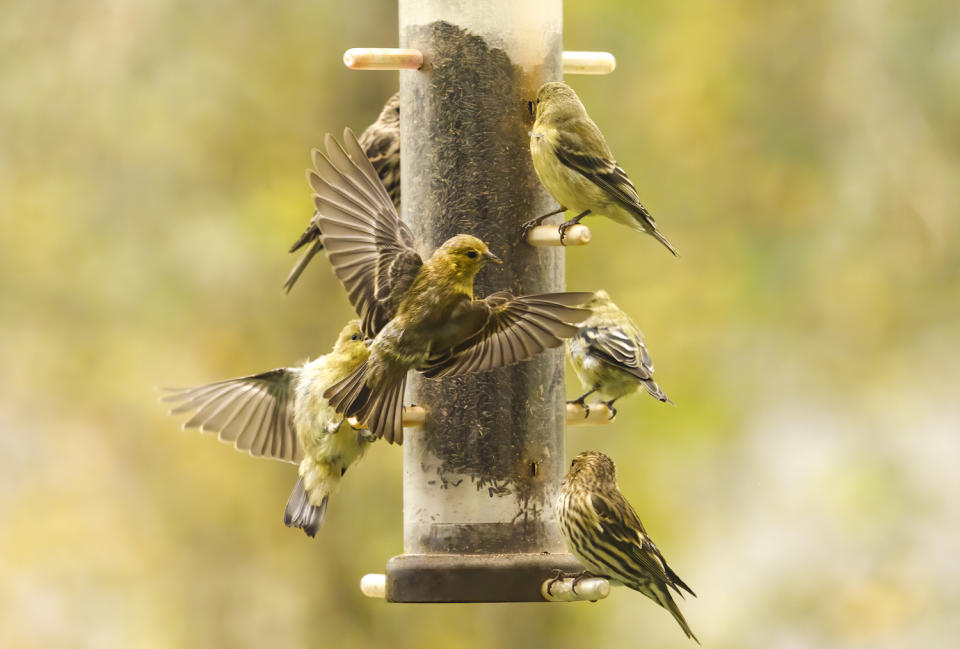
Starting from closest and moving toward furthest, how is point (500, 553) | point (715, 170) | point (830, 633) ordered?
point (500, 553), point (830, 633), point (715, 170)

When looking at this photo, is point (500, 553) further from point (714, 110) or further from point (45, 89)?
point (45, 89)

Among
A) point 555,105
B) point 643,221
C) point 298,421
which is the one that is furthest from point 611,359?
point 555,105

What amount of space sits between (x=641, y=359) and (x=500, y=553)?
245 centimetres

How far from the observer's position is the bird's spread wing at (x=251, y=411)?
293 inches

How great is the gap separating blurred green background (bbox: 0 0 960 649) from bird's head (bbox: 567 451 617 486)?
14.9ft

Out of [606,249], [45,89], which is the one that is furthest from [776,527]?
[45,89]

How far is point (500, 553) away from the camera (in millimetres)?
6598

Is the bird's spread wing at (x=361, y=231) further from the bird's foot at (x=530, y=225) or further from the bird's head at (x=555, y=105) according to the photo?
the bird's head at (x=555, y=105)

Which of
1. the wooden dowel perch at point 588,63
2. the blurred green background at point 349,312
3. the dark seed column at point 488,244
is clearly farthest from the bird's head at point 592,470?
the blurred green background at point 349,312

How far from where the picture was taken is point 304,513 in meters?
7.44

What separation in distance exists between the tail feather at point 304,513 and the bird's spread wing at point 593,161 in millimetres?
2089

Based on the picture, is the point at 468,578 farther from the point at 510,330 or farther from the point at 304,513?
the point at 304,513

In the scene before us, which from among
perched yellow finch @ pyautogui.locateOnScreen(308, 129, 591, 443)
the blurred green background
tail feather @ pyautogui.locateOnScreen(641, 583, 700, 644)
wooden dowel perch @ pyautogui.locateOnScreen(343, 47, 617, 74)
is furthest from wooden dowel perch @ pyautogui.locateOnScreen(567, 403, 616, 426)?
the blurred green background

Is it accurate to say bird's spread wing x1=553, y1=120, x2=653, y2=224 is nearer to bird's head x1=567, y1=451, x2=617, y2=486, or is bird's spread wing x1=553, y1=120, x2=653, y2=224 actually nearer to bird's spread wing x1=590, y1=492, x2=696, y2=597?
bird's head x1=567, y1=451, x2=617, y2=486
